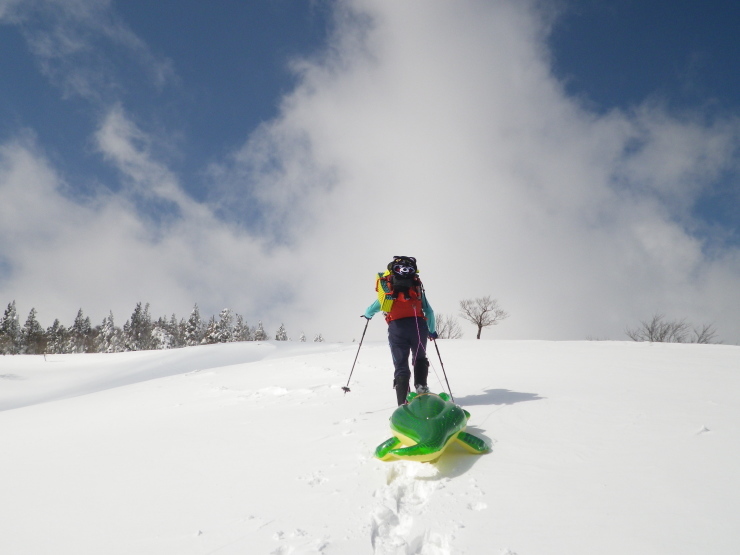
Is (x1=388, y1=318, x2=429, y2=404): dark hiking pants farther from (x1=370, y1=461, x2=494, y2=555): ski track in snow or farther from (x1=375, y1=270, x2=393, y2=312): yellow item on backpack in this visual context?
(x1=370, y1=461, x2=494, y2=555): ski track in snow

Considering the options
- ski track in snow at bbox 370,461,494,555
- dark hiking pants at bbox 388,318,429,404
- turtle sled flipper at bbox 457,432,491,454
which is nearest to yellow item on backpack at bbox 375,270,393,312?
dark hiking pants at bbox 388,318,429,404

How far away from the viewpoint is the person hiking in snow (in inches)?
216

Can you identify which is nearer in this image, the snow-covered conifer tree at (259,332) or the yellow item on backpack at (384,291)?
the yellow item on backpack at (384,291)

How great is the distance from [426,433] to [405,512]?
2.33 feet

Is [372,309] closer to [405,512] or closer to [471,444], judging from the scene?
[471,444]

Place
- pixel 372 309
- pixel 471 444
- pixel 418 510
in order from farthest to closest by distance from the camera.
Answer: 1. pixel 372 309
2. pixel 471 444
3. pixel 418 510

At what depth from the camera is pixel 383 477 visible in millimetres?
3152

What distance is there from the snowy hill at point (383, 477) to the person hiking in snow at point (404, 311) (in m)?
0.89

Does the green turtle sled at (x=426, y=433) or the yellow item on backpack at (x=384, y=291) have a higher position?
the yellow item on backpack at (x=384, y=291)

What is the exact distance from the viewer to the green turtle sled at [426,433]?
3.10 meters

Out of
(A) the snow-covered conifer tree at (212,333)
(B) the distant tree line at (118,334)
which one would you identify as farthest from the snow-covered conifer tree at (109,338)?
(A) the snow-covered conifer tree at (212,333)

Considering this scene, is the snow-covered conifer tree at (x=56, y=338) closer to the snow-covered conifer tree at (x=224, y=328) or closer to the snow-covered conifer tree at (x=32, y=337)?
the snow-covered conifer tree at (x=32, y=337)

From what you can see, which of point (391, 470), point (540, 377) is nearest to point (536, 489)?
point (391, 470)

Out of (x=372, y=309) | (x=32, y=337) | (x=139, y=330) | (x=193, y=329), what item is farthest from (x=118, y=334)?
(x=372, y=309)
